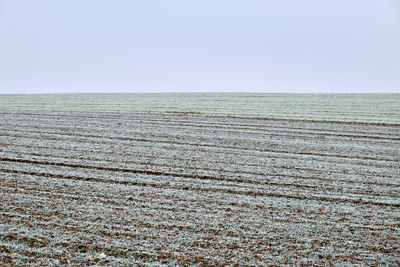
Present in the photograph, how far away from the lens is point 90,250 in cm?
399

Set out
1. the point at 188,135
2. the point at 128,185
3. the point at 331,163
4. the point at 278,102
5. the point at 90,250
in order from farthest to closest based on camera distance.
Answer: the point at 278,102
the point at 188,135
the point at 331,163
the point at 128,185
the point at 90,250

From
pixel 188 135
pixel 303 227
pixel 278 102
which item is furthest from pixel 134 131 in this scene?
pixel 278 102

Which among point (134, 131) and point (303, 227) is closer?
point (303, 227)

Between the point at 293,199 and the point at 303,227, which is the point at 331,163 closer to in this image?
the point at 293,199

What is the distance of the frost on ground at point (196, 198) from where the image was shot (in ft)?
13.3

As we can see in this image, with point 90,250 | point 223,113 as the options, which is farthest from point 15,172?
point 223,113

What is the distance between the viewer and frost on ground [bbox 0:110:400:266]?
13.3 ft

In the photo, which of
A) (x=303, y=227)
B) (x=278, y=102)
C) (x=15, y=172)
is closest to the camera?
(x=303, y=227)

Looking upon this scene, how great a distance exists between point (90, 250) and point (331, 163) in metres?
4.58

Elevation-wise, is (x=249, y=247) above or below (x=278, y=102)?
below

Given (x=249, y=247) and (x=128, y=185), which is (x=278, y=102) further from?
(x=249, y=247)

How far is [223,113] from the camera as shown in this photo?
13.3m

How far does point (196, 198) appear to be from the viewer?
5.42 m

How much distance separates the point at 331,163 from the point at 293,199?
2203mm
